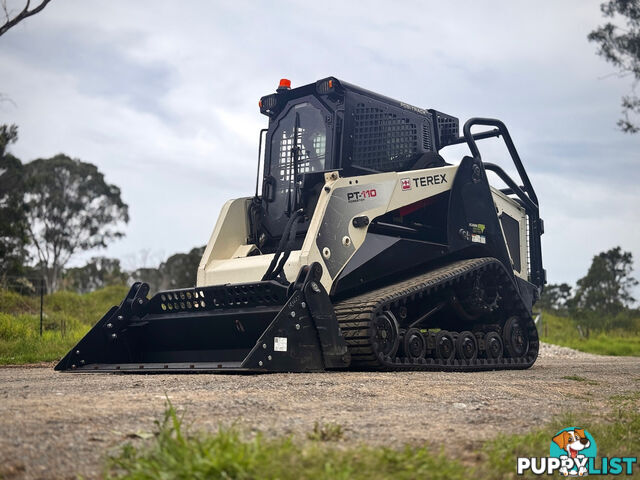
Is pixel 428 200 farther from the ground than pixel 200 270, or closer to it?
farther from the ground

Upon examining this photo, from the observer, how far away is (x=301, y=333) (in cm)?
651

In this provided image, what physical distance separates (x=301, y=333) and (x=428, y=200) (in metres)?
2.85

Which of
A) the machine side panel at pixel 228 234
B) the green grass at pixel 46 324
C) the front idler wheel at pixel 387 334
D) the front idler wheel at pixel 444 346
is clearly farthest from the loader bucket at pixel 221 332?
the green grass at pixel 46 324

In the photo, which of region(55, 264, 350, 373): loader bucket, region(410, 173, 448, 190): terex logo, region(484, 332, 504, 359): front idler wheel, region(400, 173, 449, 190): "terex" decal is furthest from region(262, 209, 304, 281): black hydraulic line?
region(484, 332, 504, 359): front idler wheel

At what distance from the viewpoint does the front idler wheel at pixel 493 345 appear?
348 inches

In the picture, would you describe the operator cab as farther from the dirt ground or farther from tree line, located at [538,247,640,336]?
tree line, located at [538,247,640,336]

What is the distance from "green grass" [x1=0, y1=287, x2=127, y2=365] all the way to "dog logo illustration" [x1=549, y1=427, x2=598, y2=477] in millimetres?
8260

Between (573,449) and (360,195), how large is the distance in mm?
4751

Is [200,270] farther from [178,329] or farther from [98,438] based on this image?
[98,438]

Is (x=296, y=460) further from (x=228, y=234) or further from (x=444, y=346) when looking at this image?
(x=228, y=234)

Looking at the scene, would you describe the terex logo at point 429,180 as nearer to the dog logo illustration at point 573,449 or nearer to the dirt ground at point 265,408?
the dirt ground at point 265,408

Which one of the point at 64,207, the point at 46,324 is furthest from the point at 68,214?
the point at 46,324

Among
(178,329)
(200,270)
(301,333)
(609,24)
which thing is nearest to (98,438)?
(301,333)

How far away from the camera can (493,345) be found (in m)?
8.98
